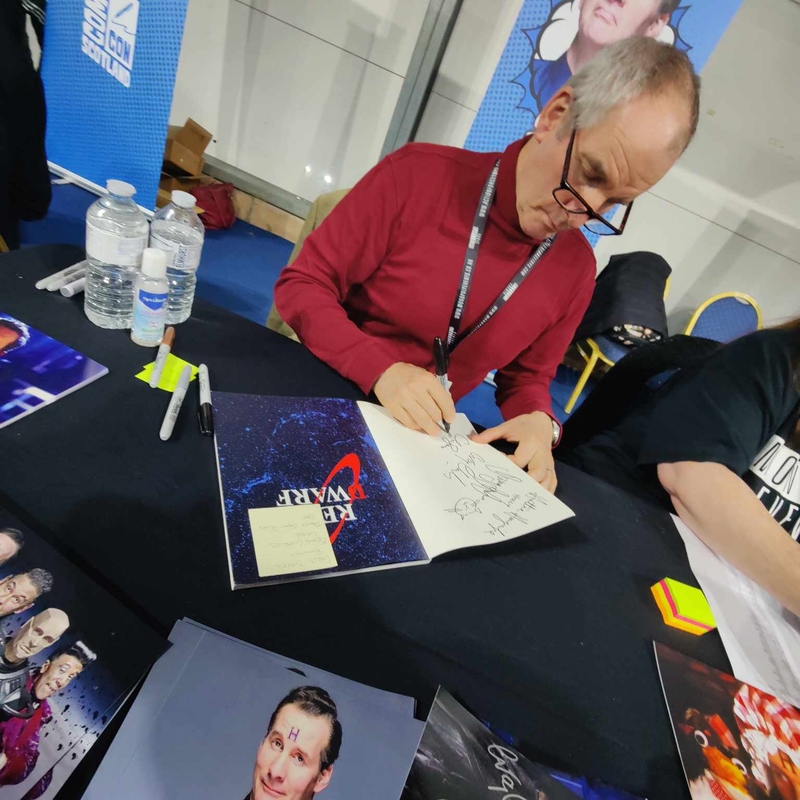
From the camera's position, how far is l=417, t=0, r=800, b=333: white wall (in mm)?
2438

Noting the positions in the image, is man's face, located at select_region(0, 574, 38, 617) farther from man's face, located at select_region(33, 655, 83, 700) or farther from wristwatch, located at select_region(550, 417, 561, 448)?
wristwatch, located at select_region(550, 417, 561, 448)

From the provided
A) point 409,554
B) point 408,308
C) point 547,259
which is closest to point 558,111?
point 547,259

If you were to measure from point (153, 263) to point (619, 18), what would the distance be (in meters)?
2.04

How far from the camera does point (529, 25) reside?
1.93 m

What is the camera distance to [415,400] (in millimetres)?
807

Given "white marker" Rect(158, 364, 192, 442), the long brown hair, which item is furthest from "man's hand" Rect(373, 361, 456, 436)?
Answer: the long brown hair

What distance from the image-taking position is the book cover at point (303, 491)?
54cm

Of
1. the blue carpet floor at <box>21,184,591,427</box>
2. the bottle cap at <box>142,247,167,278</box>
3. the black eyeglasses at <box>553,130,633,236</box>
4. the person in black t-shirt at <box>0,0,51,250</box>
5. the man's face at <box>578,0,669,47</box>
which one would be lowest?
the blue carpet floor at <box>21,184,591,427</box>

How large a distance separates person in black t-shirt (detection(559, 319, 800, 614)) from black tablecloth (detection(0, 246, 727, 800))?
204mm


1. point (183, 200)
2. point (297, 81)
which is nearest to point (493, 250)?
point (183, 200)

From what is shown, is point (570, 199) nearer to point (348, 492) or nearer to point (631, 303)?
point (348, 492)

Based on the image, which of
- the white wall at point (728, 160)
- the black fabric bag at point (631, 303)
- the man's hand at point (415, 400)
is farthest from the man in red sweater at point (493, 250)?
the white wall at point (728, 160)

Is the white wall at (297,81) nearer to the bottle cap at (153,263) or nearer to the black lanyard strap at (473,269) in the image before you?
the black lanyard strap at (473,269)
